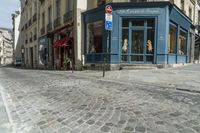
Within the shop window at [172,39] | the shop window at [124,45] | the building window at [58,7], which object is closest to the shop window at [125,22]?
the shop window at [124,45]

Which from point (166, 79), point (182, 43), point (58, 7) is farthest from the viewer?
point (58, 7)

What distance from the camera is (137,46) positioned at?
59.9ft

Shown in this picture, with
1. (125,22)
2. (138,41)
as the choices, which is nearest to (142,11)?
(125,22)

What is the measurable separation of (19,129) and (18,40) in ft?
204

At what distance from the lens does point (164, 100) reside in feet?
23.3

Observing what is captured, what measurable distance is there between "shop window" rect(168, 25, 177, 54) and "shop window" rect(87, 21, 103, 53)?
4759 millimetres

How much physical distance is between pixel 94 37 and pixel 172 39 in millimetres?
5595

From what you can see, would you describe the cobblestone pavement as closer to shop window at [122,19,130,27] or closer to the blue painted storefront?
the blue painted storefront

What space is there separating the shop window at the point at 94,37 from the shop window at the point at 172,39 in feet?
15.6

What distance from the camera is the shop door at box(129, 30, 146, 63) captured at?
18000 millimetres

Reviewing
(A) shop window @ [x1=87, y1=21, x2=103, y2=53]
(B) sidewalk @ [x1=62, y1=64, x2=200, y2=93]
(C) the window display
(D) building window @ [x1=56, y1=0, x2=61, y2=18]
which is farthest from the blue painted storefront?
(D) building window @ [x1=56, y1=0, x2=61, y2=18]

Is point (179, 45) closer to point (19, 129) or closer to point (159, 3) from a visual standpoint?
point (159, 3)

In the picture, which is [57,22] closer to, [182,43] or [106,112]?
[182,43]

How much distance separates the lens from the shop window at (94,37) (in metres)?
19.2
